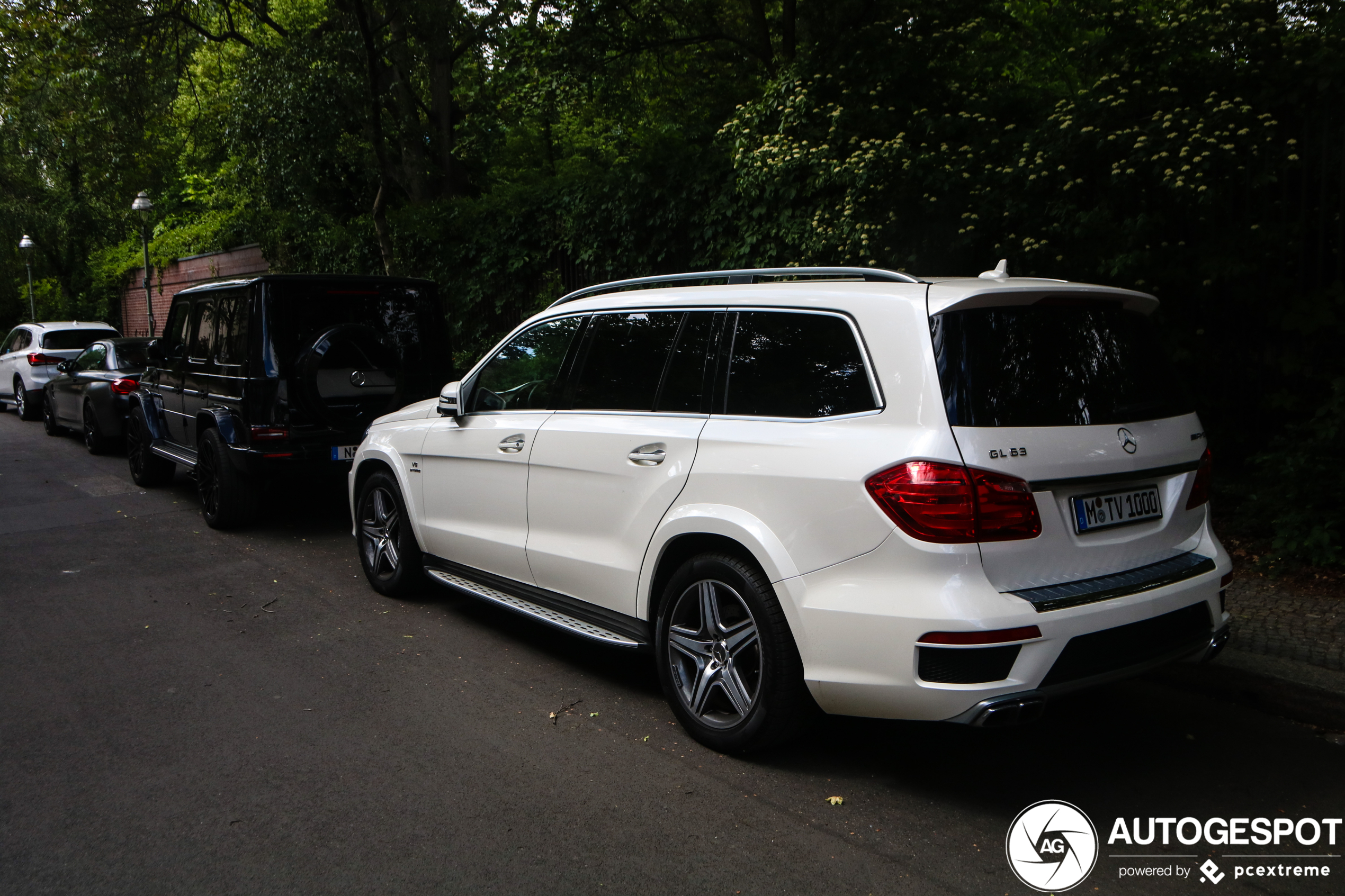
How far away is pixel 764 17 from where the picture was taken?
14445 mm

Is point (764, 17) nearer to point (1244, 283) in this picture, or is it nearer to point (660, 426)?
point (1244, 283)

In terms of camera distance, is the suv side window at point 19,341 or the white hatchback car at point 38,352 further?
the suv side window at point 19,341

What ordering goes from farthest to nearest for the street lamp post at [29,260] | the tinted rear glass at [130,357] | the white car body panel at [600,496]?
1. the street lamp post at [29,260]
2. the tinted rear glass at [130,357]
3. the white car body panel at [600,496]

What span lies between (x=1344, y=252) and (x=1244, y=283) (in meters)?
0.58

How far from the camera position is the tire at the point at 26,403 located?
17.7 m

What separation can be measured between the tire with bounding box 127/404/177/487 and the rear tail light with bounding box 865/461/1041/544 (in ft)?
29.1

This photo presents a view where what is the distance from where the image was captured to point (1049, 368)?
3.55 meters

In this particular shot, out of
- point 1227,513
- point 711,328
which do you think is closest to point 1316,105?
point 1227,513

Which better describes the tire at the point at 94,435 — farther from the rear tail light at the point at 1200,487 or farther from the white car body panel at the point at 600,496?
the rear tail light at the point at 1200,487

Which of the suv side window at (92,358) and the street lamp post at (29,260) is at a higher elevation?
the street lamp post at (29,260)

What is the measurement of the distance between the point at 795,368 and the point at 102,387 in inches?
466

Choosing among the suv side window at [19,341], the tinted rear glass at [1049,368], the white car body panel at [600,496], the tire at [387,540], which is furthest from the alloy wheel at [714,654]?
the suv side window at [19,341]

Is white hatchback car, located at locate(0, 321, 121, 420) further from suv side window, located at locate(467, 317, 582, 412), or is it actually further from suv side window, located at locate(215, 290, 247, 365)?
suv side window, located at locate(467, 317, 582, 412)

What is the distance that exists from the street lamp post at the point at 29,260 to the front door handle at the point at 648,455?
121 feet
